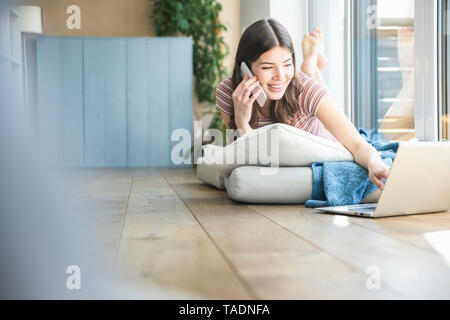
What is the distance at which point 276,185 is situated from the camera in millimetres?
1931

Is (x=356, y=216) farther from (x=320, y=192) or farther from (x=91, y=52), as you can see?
(x=91, y=52)

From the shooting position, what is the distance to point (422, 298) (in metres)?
0.76

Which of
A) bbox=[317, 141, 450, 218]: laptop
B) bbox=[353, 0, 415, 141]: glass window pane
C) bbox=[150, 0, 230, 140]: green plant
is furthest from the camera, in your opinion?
bbox=[150, 0, 230, 140]: green plant

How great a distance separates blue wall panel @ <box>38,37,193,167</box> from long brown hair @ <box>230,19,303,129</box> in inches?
108

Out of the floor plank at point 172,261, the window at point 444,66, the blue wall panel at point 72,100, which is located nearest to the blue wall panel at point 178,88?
the blue wall panel at point 72,100

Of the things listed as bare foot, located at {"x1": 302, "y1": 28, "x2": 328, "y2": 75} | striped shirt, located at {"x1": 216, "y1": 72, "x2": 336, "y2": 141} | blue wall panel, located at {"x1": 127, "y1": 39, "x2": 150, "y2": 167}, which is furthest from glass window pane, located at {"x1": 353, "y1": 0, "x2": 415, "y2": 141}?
blue wall panel, located at {"x1": 127, "y1": 39, "x2": 150, "y2": 167}

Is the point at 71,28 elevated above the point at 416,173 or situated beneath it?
elevated above

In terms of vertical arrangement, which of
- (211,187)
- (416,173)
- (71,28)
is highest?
(71,28)

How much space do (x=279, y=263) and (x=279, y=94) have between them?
1165 millimetres

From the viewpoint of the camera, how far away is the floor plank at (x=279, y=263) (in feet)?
2.62

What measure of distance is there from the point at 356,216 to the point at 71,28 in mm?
4429

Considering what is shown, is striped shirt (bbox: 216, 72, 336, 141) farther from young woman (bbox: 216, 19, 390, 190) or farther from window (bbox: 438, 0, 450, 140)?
window (bbox: 438, 0, 450, 140)

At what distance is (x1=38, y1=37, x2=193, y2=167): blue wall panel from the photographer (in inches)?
186

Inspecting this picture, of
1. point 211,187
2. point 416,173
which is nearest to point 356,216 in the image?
point 416,173
